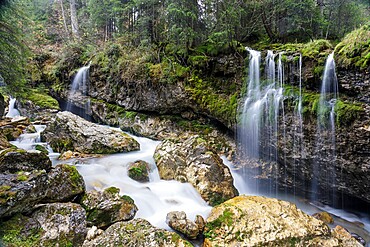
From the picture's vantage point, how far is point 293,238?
4.23m

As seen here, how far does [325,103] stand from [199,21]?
6.58 meters

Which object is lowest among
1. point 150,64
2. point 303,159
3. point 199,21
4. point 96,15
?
point 303,159

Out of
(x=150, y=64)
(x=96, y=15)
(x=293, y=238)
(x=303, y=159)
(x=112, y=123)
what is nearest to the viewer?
(x=293, y=238)

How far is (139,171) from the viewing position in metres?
6.91

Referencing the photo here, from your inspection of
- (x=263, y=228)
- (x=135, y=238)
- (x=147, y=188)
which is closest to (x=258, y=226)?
(x=263, y=228)

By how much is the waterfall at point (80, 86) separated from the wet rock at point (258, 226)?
10.4m

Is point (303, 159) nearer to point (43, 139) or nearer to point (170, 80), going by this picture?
point (170, 80)

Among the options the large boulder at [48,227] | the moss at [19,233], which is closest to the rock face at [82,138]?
the large boulder at [48,227]

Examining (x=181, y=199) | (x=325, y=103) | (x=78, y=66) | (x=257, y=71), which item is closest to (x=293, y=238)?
(x=181, y=199)

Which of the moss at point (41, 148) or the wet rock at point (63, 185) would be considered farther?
the moss at point (41, 148)

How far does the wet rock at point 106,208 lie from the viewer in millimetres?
4707

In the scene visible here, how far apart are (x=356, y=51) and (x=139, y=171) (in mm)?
6616

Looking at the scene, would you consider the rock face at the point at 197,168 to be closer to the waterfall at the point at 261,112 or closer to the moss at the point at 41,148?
the waterfall at the point at 261,112

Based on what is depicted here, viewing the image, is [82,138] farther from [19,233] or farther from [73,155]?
[19,233]
